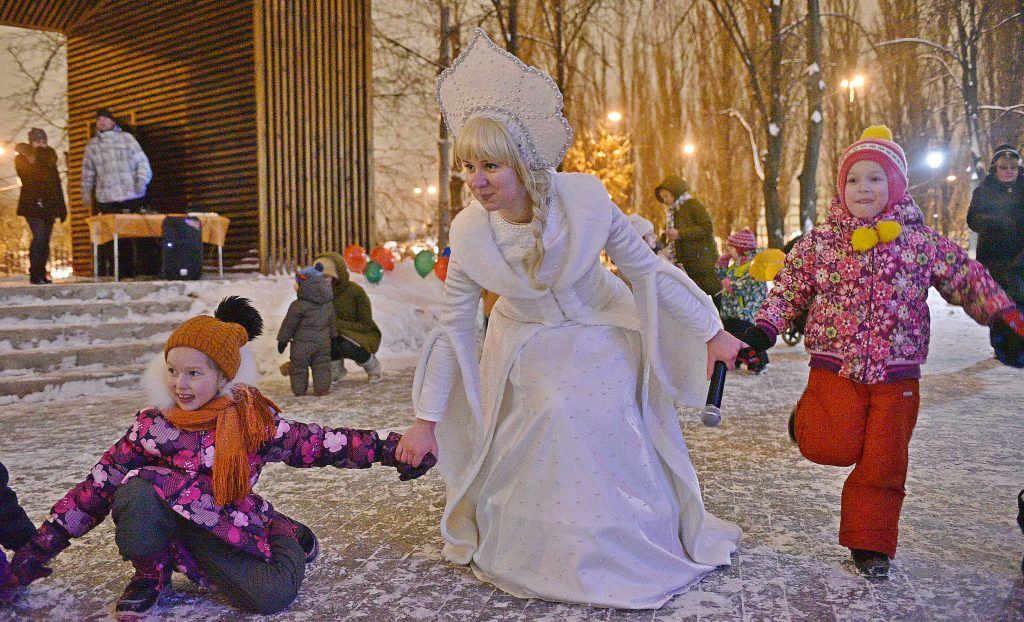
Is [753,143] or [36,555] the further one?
[753,143]

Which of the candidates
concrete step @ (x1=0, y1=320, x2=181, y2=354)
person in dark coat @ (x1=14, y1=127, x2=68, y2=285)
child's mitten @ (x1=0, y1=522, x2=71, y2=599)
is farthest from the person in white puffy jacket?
child's mitten @ (x1=0, y1=522, x2=71, y2=599)

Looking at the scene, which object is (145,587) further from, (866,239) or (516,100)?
(866,239)

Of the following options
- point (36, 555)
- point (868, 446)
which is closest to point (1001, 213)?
point (868, 446)

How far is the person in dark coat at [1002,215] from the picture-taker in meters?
7.15

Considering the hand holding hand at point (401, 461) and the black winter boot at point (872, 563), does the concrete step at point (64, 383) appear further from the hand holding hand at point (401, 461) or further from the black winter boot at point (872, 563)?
the black winter boot at point (872, 563)

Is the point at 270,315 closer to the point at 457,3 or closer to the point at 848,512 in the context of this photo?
the point at 848,512

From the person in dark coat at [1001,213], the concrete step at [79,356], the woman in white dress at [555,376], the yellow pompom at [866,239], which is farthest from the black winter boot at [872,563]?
the concrete step at [79,356]

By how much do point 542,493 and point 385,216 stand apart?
16.9 meters

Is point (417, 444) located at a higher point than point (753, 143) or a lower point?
lower

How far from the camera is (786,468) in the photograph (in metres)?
4.53

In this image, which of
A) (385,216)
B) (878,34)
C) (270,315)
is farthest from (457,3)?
(878,34)

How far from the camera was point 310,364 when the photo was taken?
726 centimetres

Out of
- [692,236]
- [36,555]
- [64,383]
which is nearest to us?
[36,555]

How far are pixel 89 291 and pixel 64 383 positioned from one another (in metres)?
1.78
